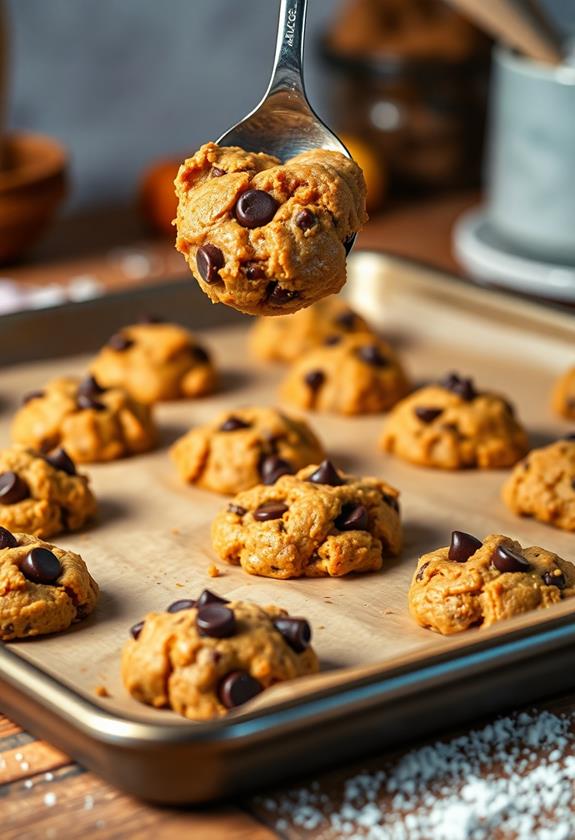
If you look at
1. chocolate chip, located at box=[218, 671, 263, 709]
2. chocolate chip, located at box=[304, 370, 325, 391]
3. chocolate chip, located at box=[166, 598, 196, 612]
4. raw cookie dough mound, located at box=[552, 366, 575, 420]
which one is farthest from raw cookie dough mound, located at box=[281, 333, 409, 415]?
chocolate chip, located at box=[218, 671, 263, 709]

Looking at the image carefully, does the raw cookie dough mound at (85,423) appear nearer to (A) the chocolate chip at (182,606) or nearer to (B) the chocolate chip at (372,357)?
(B) the chocolate chip at (372,357)

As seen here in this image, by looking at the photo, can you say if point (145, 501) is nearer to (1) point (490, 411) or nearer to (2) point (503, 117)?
(1) point (490, 411)

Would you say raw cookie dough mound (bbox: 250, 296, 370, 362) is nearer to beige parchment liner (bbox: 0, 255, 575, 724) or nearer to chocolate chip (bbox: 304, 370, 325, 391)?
beige parchment liner (bbox: 0, 255, 575, 724)

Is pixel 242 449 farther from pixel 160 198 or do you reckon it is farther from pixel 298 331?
pixel 160 198

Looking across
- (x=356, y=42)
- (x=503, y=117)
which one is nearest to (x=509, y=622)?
(x=503, y=117)

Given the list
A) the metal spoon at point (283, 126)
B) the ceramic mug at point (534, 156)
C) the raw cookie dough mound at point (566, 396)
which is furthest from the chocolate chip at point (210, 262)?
the ceramic mug at point (534, 156)
